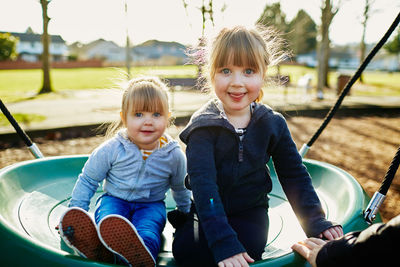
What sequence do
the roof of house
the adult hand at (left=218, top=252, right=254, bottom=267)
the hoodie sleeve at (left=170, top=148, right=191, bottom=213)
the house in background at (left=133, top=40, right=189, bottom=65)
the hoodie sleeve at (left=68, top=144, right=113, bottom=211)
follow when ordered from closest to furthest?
the adult hand at (left=218, top=252, right=254, bottom=267) → the hoodie sleeve at (left=68, top=144, right=113, bottom=211) → the hoodie sleeve at (left=170, top=148, right=191, bottom=213) → the house in background at (left=133, top=40, right=189, bottom=65) → the roof of house

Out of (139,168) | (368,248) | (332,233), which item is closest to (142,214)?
(139,168)

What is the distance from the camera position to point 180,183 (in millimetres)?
1454

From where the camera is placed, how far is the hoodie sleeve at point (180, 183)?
1440mm

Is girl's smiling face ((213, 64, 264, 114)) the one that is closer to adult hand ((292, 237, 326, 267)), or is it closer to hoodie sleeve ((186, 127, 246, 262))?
hoodie sleeve ((186, 127, 246, 262))

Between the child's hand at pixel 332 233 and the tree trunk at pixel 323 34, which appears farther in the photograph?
the tree trunk at pixel 323 34

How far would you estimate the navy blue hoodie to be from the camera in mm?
1119

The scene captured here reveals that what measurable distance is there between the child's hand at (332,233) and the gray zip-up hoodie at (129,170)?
58 cm

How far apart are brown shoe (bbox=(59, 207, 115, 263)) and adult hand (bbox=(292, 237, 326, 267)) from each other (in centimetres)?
56

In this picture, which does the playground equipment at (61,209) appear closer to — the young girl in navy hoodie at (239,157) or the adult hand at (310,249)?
the adult hand at (310,249)

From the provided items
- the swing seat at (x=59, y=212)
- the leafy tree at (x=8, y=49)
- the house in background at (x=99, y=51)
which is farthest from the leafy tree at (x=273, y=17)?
the house in background at (x=99, y=51)

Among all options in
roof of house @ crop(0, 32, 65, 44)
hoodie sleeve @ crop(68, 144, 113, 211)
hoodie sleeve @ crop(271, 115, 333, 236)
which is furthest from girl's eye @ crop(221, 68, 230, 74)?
roof of house @ crop(0, 32, 65, 44)

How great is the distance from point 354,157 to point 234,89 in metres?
2.85

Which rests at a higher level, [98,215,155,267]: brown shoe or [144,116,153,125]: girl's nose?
[144,116,153,125]: girl's nose

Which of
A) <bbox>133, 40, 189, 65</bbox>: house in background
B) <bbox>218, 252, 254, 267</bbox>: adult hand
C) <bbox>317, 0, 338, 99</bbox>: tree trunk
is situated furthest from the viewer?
<bbox>317, 0, 338, 99</bbox>: tree trunk
